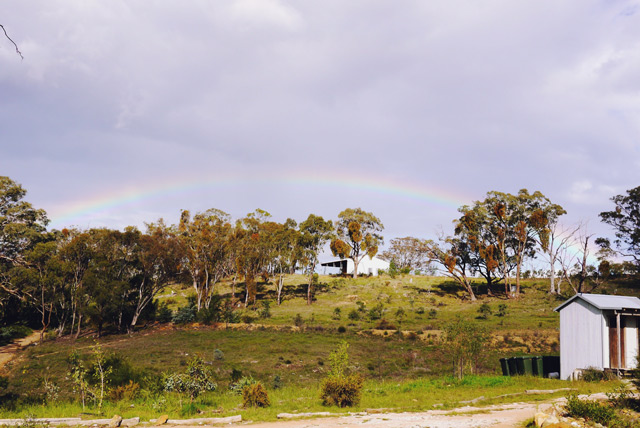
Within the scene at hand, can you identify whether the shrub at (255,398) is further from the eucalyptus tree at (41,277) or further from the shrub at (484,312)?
the shrub at (484,312)

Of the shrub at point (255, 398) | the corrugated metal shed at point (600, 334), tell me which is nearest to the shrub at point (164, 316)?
the shrub at point (255, 398)

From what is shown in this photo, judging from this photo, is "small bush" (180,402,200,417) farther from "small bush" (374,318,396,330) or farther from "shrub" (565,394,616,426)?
"small bush" (374,318,396,330)

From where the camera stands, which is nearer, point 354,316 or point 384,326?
point 384,326

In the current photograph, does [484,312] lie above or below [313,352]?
above

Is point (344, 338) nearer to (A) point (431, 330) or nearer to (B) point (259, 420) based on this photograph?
(A) point (431, 330)

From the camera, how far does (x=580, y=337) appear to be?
72.6ft

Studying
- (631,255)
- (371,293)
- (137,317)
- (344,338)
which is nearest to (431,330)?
(344,338)

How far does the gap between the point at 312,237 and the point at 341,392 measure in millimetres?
56923

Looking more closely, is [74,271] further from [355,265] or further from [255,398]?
[355,265]

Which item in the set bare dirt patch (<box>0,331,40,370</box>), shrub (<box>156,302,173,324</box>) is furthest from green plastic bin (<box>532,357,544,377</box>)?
shrub (<box>156,302,173,324</box>)

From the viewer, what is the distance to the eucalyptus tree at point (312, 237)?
235ft

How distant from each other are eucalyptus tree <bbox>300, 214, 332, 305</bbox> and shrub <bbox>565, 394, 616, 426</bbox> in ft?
196

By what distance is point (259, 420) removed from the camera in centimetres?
1324

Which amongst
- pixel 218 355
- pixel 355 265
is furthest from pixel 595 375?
pixel 355 265
